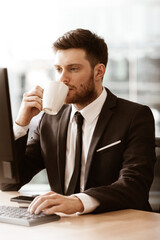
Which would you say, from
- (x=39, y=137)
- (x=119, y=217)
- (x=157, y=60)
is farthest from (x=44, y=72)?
(x=119, y=217)

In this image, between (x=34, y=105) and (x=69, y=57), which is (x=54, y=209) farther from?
(x=69, y=57)

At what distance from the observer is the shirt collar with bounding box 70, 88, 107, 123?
1.97 meters

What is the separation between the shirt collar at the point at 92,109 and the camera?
197 cm

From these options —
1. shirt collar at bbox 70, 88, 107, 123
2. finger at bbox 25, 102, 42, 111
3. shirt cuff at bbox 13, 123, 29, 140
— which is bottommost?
shirt cuff at bbox 13, 123, 29, 140

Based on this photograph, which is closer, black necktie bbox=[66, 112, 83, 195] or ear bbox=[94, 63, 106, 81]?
black necktie bbox=[66, 112, 83, 195]

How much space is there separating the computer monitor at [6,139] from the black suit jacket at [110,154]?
31 cm

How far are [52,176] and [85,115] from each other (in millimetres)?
318

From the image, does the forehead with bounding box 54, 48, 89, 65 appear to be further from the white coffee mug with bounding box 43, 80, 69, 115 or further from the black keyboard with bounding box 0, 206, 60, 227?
the black keyboard with bounding box 0, 206, 60, 227

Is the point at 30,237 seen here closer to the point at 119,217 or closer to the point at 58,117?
the point at 119,217

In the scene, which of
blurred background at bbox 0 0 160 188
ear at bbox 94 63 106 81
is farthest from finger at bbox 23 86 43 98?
blurred background at bbox 0 0 160 188

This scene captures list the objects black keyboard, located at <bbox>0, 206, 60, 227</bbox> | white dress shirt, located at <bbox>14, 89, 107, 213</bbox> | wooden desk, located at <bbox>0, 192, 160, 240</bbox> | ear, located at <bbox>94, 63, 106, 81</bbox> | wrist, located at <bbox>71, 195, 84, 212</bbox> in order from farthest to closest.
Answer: ear, located at <bbox>94, 63, 106, 81</bbox>, white dress shirt, located at <bbox>14, 89, 107, 213</bbox>, wrist, located at <bbox>71, 195, 84, 212</bbox>, black keyboard, located at <bbox>0, 206, 60, 227</bbox>, wooden desk, located at <bbox>0, 192, 160, 240</bbox>

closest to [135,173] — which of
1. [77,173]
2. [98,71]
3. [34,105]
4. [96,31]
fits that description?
[77,173]

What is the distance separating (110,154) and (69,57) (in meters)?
0.48

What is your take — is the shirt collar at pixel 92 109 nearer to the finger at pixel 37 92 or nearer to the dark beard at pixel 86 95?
the dark beard at pixel 86 95
